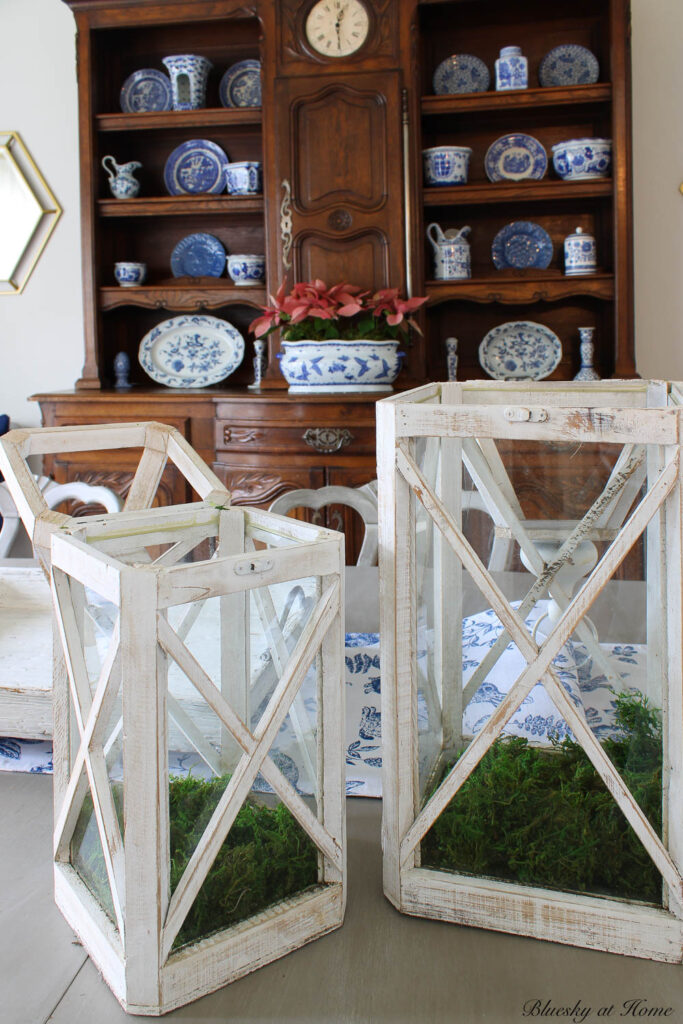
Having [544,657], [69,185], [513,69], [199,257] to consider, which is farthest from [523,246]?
[544,657]

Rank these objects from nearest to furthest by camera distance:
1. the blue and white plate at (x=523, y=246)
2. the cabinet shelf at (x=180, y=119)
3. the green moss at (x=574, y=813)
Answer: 1. the green moss at (x=574, y=813)
2. the cabinet shelf at (x=180, y=119)
3. the blue and white plate at (x=523, y=246)

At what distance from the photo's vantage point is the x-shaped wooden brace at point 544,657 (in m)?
0.70

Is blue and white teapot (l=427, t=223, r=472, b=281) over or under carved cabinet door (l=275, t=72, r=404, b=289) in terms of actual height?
under

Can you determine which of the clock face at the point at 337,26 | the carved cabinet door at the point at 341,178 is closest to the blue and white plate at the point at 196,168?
the carved cabinet door at the point at 341,178

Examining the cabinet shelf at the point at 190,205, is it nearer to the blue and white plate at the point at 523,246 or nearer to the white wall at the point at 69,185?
the white wall at the point at 69,185

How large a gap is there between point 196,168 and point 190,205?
0.90ft

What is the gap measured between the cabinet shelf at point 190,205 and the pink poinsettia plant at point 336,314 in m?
0.41

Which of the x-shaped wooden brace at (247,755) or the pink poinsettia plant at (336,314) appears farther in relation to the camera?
the pink poinsettia plant at (336,314)

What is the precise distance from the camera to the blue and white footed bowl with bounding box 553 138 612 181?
9.11ft

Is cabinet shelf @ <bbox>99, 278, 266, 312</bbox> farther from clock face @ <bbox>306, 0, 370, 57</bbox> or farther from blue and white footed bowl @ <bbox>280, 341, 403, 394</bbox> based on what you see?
clock face @ <bbox>306, 0, 370, 57</bbox>

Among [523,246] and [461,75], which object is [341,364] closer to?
[523,246]

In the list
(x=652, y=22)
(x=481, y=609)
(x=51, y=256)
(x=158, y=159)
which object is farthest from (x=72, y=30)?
(x=481, y=609)

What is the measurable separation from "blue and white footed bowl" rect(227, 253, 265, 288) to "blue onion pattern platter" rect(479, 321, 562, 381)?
2.45ft

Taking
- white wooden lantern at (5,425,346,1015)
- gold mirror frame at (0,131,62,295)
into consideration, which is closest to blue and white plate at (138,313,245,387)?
gold mirror frame at (0,131,62,295)
